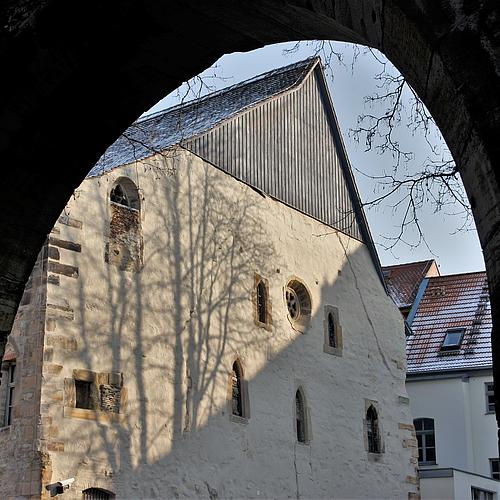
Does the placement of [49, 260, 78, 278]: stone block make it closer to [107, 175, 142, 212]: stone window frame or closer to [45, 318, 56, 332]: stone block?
[45, 318, 56, 332]: stone block

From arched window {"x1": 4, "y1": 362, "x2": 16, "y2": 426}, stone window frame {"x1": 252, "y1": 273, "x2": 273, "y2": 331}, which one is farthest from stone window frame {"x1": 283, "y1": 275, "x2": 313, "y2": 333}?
arched window {"x1": 4, "y1": 362, "x2": 16, "y2": 426}

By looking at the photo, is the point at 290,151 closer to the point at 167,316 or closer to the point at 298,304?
the point at 298,304

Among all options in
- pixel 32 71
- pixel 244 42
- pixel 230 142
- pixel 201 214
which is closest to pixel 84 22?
pixel 32 71

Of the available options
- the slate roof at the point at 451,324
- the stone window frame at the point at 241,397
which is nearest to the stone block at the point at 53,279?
the stone window frame at the point at 241,397

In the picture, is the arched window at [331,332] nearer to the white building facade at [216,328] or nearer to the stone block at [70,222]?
the white building facade at [216,328]

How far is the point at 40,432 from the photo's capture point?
1339 cm

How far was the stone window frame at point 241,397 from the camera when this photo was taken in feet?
54.9

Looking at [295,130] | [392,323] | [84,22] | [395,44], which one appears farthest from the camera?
[392,323]

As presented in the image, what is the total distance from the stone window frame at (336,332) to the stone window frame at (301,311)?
0.59 m

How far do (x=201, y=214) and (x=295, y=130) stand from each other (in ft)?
14.0

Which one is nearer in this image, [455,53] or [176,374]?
[455,53]

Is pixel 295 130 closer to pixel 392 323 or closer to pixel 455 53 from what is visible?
pixel 392 323

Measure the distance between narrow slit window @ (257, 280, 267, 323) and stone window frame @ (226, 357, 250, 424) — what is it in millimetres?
1327

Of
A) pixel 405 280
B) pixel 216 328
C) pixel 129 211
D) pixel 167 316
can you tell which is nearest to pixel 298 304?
pixel 216 328
